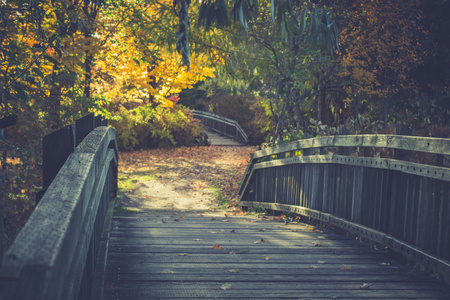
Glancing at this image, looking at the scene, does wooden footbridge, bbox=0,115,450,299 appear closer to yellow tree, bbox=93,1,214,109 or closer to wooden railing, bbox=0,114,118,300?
wooden railing, bbox=0,114,118,300

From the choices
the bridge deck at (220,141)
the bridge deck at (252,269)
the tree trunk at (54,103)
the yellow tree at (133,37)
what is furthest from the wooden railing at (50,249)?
the bridge deck at (220,141)

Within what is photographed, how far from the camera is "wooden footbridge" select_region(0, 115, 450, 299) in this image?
2.13 meters

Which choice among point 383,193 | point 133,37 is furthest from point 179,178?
point 383,193

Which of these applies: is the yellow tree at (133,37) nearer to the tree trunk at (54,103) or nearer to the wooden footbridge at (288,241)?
the tree trunk at (54,103)

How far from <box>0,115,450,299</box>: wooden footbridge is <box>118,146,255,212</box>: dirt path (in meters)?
4.41

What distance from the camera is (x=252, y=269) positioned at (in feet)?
13.0

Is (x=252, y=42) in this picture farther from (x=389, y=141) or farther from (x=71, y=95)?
(x=389, y=141)

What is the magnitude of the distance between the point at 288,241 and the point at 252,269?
135 centimetres

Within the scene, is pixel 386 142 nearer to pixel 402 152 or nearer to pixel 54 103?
pixel 402 152

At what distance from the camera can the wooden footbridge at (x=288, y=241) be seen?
84.0 inches

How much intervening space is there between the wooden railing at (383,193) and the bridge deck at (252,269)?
9.8 inches

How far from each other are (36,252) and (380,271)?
350cm

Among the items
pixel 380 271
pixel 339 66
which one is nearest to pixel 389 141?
pixel 380 271

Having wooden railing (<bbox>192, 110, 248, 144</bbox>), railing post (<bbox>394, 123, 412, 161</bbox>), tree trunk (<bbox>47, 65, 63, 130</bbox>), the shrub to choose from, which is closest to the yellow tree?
tree trunk (<bbox>47, 65, 63, 130</bbox>)
